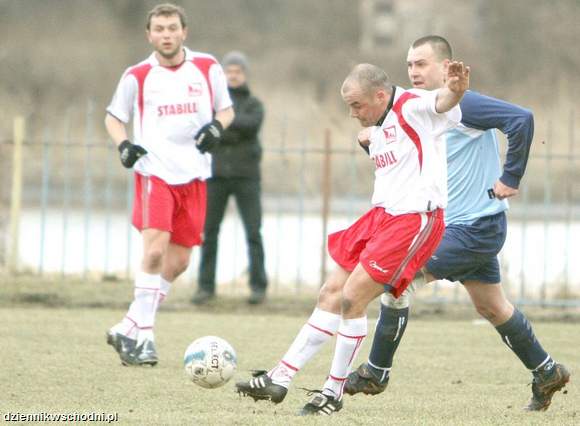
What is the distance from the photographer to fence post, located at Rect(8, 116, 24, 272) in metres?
13.6

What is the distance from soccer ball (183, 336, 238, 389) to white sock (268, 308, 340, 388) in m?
0.44

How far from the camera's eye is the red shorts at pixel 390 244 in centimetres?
652

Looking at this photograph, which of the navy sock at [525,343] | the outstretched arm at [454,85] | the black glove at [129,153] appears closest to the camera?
the outstretched arm at [454,85]

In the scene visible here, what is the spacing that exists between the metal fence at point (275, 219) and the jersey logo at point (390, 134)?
628 centimetres

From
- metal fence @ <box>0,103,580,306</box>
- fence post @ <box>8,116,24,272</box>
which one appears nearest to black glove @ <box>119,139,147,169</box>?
metal fence @ <box>0,103,580,306</box>

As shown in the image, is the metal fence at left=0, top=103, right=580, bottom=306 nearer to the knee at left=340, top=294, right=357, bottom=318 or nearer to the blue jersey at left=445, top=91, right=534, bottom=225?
the blue jersey at left=445, top=91, right=534, bottom=225

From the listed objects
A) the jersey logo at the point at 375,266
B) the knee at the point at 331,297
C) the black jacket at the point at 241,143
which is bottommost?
the knee at the point at 331,297

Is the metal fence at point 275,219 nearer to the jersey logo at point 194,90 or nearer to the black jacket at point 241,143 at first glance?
the black jacket at point 241,143

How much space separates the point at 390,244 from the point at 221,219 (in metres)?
6.27

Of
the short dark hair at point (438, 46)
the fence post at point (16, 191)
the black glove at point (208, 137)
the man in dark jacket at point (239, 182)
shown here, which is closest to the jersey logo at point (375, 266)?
the short dark hair at point (438, 46)

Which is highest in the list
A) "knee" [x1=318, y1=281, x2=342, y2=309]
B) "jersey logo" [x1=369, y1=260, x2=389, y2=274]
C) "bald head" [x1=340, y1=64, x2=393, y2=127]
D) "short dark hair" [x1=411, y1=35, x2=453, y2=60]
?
"short dark hair" [x1=411, y1=35, x2=453, y2=60]

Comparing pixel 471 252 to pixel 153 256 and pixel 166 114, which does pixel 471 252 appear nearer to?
pixel 153 256

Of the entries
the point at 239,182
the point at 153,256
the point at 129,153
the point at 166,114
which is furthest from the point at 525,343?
the point at 239,182

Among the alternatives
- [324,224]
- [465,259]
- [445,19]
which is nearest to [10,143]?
[324,224]
